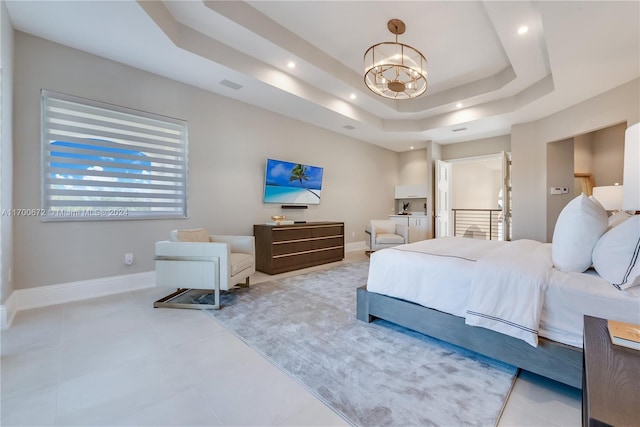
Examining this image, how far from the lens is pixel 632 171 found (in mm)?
1465

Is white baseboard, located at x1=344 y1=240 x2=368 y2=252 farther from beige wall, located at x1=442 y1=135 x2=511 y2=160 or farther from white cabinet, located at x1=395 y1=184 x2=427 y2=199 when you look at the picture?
beige wall, located at x1=442 y1=135 x2=511 y2=160

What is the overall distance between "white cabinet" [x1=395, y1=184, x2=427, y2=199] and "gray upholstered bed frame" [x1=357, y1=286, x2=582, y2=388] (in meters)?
5.55

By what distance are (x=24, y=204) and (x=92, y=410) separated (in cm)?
261

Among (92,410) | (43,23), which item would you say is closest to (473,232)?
(92,410)

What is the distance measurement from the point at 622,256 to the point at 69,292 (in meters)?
4.69

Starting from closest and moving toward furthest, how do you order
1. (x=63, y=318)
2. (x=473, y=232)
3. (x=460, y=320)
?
(x=460, y=320) → (x=63, y=318) → (x=473, y=232)

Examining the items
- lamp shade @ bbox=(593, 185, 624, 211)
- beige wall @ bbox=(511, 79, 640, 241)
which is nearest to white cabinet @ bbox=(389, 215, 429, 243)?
beige wall @ bbox=(511, 79, 640, 241)

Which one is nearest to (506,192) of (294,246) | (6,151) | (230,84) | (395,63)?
(395,63)

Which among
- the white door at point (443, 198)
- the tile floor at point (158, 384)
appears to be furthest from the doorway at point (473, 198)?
the tile floor at point (158, 384)

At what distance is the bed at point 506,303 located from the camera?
4.75 ft

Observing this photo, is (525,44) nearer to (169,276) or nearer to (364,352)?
(364,352)

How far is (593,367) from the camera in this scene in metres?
0.76

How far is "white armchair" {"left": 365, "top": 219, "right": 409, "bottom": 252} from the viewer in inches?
213

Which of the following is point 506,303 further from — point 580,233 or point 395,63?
point 395,63
